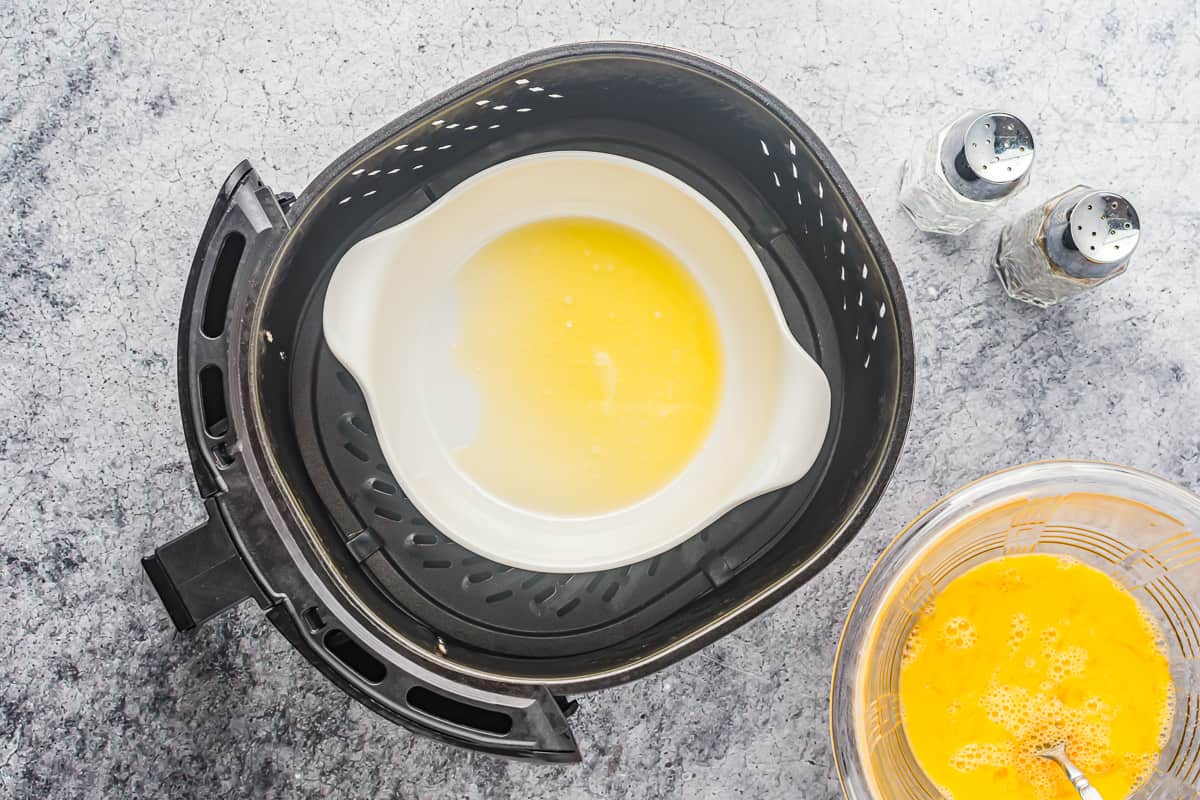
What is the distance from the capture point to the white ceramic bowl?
620 millimetres

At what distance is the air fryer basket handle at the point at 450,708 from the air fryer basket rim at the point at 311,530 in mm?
13

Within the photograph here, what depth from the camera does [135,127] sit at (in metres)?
0.68

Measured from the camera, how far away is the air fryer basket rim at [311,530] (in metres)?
0.53

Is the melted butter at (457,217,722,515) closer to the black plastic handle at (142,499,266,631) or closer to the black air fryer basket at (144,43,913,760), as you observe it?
the black air fryer basket at (144,43,913,760)

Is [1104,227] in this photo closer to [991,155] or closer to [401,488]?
[991,155]

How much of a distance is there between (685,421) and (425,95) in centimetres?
33

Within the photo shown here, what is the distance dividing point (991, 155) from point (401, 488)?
0.49 meters

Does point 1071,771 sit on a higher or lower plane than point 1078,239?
lower

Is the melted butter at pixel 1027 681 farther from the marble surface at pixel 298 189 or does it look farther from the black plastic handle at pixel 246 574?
the black plastic handle at pixel 246 574

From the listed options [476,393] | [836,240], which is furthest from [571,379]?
[836,240]

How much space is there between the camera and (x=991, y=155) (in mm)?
619

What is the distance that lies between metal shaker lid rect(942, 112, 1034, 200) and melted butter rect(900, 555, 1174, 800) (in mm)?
276

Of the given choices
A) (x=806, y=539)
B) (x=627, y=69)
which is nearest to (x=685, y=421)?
(x=806, y=539)

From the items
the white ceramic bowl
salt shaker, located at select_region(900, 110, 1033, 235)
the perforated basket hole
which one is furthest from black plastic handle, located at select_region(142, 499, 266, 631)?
salt shaker, located at select_region(900, 110, 1033, 235)
